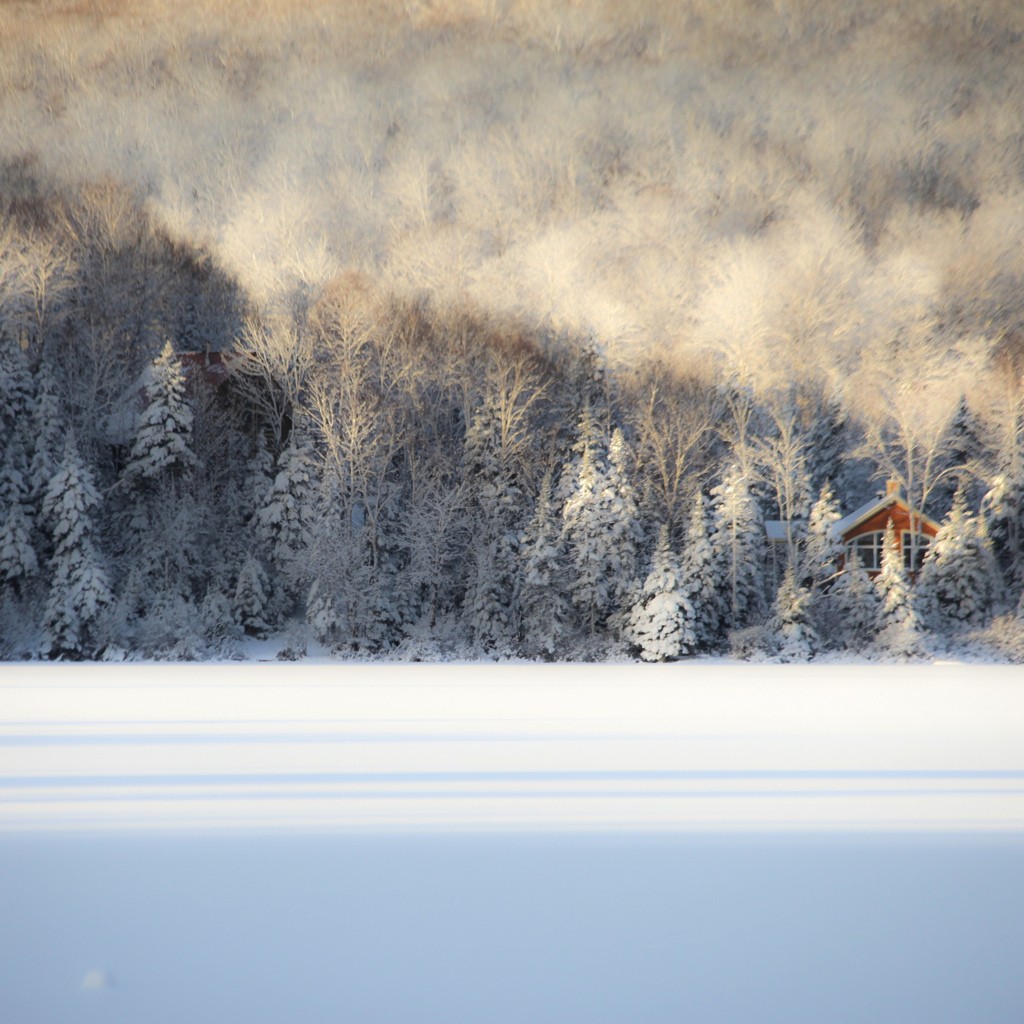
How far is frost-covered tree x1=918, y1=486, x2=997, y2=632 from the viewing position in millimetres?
34500

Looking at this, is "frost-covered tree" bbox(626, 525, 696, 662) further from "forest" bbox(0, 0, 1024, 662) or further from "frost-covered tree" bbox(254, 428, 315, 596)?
"frost-covered tree" bbox(254, 428, 315, 596)

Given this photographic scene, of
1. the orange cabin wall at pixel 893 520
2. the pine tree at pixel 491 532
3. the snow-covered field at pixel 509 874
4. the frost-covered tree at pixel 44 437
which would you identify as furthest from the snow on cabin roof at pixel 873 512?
the frost-covered tree at pixel 44 437

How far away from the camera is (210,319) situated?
160ft

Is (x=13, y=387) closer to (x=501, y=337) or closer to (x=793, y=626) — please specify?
(x=501, y=337)

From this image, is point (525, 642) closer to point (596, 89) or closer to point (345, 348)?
point (345, 348)

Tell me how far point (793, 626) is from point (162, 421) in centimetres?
2260

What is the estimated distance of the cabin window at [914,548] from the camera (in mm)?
38281

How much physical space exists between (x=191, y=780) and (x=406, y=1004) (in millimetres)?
5689

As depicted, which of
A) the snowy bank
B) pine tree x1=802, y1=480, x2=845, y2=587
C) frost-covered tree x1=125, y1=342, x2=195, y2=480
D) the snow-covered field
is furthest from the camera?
frost-covered tree x1=125, y1=342, x2=195, y2=480

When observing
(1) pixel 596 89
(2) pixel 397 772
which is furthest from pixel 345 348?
(1) pixel 596 89

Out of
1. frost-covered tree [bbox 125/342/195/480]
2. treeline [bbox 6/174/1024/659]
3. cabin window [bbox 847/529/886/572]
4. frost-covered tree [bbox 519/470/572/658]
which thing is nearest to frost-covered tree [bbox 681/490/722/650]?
treeline [bbox 6/174/1024/659]

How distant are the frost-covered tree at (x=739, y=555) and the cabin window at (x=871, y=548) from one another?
6412mm

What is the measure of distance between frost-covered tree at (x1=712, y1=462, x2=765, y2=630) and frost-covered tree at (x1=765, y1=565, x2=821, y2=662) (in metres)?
1.19

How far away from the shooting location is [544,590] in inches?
1321
